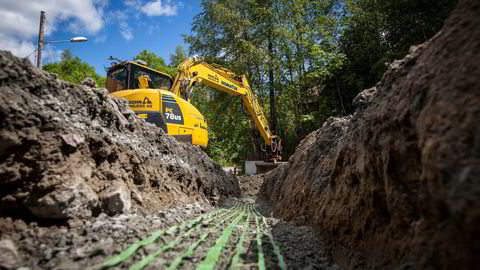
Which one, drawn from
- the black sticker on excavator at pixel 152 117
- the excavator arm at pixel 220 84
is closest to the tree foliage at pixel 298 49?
the excavator arm at pixel 220 84

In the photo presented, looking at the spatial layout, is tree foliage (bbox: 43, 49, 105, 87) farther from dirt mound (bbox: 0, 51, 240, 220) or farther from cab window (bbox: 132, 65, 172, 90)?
dirt mound (bbox: 0, 51, 240, 220)

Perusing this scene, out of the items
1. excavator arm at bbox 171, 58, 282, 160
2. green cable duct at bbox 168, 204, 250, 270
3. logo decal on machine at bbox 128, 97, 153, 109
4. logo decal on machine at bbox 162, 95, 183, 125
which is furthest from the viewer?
excavator arm at bbox 171, 58, 282, 160

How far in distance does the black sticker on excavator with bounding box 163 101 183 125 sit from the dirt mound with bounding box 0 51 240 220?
119 inches

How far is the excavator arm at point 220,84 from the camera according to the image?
385 inches

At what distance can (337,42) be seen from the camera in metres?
19.6

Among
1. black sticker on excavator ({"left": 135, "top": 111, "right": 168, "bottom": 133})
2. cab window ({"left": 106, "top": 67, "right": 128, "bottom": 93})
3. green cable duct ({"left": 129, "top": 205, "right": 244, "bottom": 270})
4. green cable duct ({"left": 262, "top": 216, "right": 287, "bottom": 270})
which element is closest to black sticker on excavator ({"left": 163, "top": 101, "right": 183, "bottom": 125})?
black sticker on excavator ({"left": 135, "top": 111, "right": 168, "bottom": 133})

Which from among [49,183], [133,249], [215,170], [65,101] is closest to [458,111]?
[133,249]

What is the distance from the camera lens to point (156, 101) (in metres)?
7.97

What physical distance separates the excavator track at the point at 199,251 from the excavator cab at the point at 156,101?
477 cm

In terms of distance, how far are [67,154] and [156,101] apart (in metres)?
4.91

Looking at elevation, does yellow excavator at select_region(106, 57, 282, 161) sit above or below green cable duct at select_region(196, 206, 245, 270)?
above

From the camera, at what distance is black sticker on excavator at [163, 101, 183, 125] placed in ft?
26.9

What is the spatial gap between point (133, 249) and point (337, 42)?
64.9 ft

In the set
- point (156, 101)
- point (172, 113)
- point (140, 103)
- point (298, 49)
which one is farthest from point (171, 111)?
point (298, 49)
